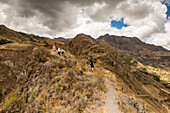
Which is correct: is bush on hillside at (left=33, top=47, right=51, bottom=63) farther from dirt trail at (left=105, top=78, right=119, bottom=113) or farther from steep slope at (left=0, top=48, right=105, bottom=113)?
dirt trail at (left=105, top=78, right=119, bottom=113)

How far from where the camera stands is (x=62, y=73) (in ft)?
49.2

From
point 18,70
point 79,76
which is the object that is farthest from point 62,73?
point 18,70

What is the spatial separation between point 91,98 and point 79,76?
4.60 meters

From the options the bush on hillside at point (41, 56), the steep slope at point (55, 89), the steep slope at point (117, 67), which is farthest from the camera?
the steep slope at point (117, 67)

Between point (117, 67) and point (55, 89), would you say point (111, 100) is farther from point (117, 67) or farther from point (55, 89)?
point (117, 67)

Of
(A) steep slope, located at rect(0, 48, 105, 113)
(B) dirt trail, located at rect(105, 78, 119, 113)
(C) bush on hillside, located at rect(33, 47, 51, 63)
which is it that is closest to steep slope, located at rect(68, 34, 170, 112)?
(B) dirt trail, located at rect(105, 78, 119, 113)

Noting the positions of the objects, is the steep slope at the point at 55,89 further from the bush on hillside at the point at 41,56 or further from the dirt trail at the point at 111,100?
the dirt trail at the point at 111,100

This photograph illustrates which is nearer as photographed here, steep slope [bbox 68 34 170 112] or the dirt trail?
the dirt trail

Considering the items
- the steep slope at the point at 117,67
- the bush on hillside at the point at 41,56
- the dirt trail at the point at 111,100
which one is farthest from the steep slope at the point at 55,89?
the steep slope at the point at 117,67

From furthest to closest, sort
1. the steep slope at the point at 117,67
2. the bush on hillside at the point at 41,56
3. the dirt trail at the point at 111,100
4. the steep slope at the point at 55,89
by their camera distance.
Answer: the steep slope at the point at 117,67 → the bush on hillside at the point at 41,56 → the dirt trail at the point at 111,100 → the steep slope at the point at 55,89

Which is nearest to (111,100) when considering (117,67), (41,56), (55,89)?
(55,89)

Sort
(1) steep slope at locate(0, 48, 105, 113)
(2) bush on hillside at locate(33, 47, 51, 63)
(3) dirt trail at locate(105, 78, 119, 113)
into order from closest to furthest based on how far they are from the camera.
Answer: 1. (1) steep slope at locate(0, 48, 105, 113)
2. (3) dirt trail at locate(105, 78, 119, 113)
3. (2) bush on hillside at locate(33, 47, 51, 63)

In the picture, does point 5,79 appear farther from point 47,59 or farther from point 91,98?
point 91,98

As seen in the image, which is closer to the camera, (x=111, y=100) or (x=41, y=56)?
(x=111, y=100)
